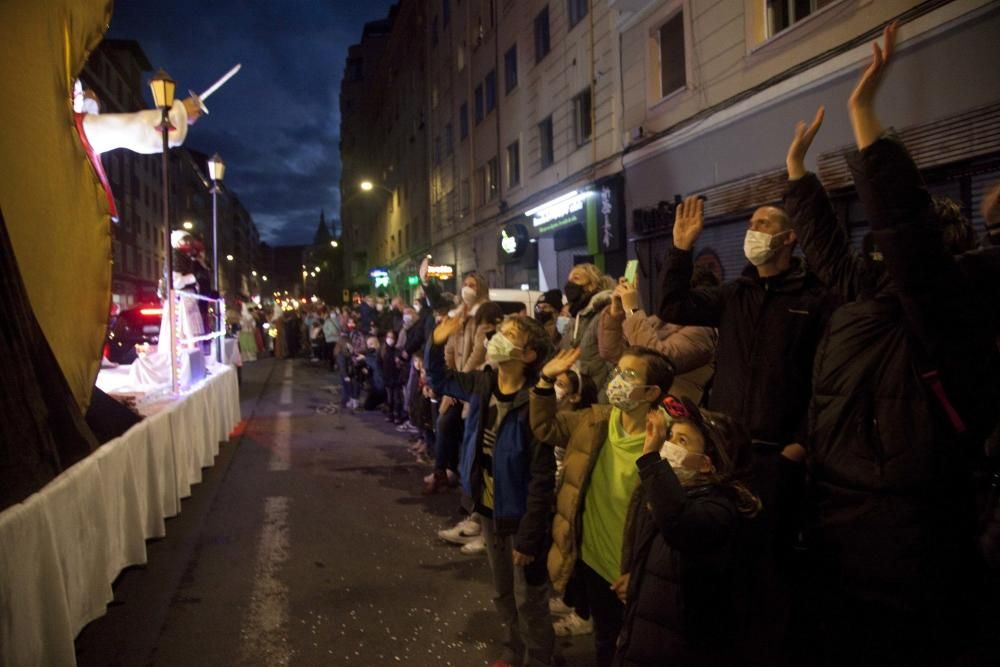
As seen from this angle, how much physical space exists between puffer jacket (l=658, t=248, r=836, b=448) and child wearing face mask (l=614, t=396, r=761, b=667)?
1.45 ft

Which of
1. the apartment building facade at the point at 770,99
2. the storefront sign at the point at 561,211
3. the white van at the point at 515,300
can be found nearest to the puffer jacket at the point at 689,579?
the apartment building facade at the point at 770,99

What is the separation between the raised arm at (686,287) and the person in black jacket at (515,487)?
89 cm

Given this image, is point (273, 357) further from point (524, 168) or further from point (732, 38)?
point (732, 38)

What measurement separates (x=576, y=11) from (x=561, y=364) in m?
15.0

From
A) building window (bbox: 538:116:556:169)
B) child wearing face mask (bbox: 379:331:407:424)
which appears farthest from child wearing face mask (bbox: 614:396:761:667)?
building window (bbox: 538:116:556:169)

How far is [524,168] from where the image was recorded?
2066 centimetres


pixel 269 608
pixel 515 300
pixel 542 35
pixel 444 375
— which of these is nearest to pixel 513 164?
pixel 542 35

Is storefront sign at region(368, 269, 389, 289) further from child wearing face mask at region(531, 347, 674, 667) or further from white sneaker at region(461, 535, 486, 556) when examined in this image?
child wearing face mask at region(531, 347, 674, 667)

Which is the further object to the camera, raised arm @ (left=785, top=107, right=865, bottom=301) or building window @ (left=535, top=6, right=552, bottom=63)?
building window @ (left=535, top=6, right=552, bottom=63)

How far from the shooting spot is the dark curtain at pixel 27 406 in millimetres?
3672

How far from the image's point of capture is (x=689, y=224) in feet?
10.8

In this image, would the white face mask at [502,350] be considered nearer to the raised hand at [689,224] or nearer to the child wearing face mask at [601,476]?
the child wearing face mask at [601,476]

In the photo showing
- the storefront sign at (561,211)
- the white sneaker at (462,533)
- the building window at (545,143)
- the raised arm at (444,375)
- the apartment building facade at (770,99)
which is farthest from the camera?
the building window at (545,143)

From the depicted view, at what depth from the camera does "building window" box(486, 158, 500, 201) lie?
23.5 meters
